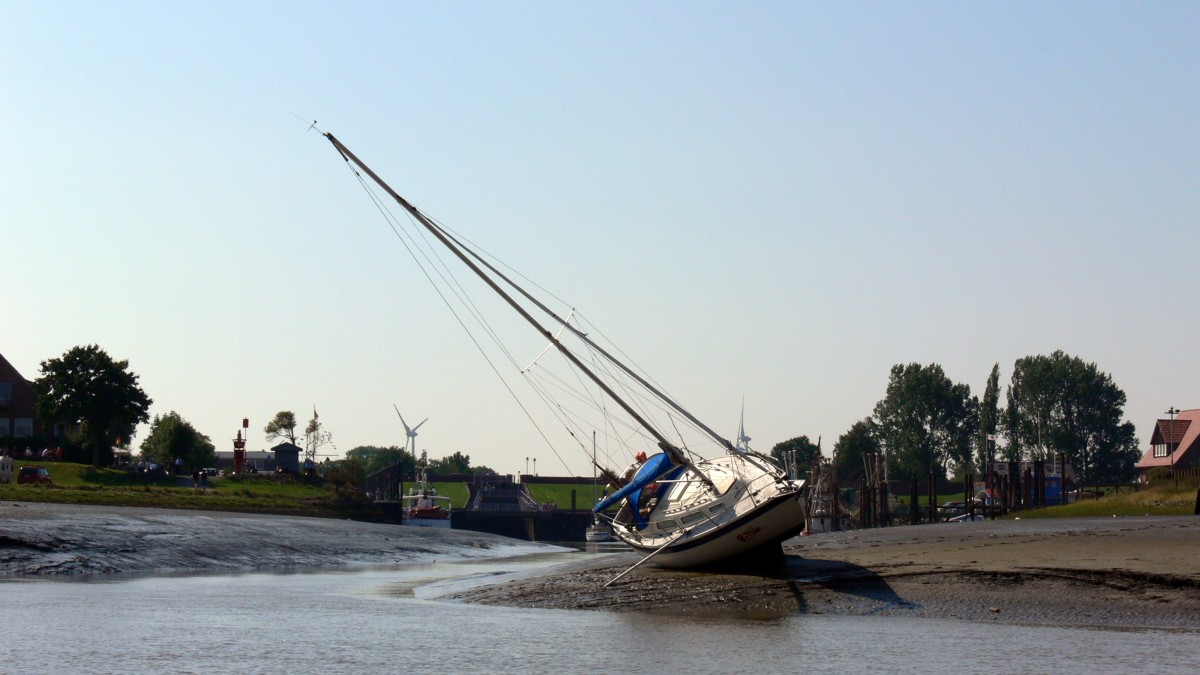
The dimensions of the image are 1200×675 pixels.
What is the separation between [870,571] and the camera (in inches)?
1190

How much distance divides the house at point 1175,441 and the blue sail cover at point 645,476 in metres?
109

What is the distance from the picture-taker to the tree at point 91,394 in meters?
93.5

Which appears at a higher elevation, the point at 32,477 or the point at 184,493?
the point at 32,477

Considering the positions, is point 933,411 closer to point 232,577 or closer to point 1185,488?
point 1185,488

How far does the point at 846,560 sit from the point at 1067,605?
26.2ft

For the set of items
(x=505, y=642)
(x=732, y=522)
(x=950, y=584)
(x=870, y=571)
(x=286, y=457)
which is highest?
(x=286, y=457)

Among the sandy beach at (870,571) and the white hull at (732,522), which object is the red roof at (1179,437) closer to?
the sandy beach at (870,571)

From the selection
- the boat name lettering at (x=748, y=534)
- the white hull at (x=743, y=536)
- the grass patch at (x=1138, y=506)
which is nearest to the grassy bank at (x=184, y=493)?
the white hull at (x=743, y=536)

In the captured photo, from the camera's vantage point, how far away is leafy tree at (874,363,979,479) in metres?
174

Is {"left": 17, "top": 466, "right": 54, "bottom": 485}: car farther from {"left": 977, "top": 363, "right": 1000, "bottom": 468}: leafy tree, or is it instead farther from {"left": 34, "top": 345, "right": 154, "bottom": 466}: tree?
{"left": 977, "top": 363, "right": 1000, "bottom": 468}: leafy tree

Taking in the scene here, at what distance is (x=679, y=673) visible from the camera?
20.4 metres

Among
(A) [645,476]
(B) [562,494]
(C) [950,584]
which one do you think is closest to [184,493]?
(A) [645,476]

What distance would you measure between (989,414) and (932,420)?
14189 mm

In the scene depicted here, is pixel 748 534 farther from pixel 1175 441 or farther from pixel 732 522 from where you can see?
pixel 1175 441
